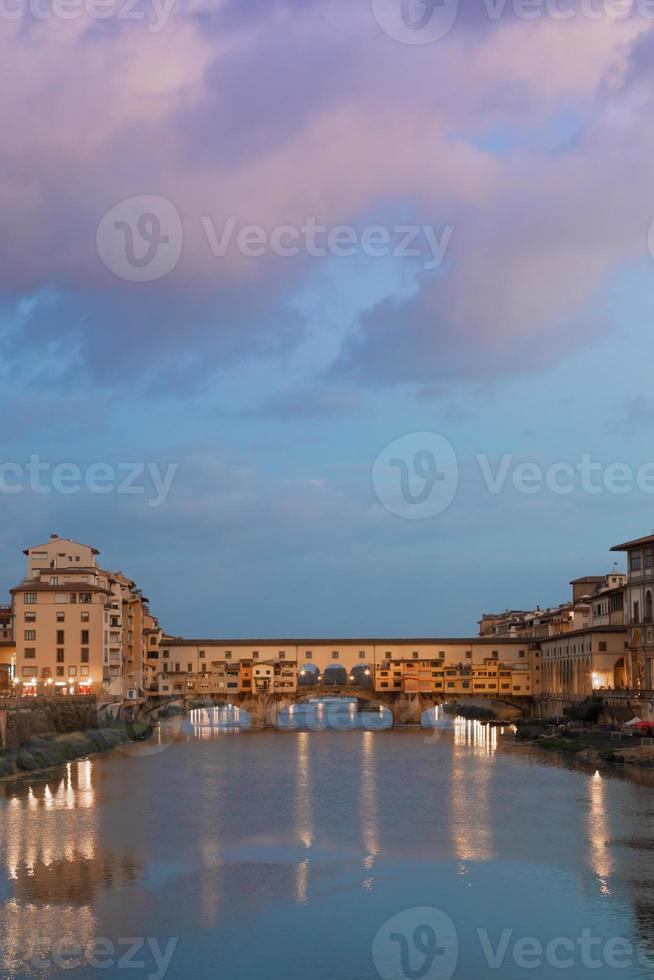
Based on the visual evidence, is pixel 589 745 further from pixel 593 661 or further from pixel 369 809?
pixel 369 809

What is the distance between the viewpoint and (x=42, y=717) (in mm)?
68562

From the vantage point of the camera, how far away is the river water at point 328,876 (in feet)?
79.4

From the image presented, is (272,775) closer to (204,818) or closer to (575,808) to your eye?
(204,818)

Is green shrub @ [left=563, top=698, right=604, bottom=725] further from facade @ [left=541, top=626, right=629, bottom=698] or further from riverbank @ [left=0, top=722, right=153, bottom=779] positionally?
riverbank @ [left=0, top=722, right=153, bottom=779]

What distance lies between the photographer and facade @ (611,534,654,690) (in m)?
74.9

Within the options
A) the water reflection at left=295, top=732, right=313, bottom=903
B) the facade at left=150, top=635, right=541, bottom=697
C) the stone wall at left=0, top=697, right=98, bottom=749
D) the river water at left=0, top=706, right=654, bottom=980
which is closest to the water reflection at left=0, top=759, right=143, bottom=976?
the river water at left=0, top=706, right=654, bottom=980

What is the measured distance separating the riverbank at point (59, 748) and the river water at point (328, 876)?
2024 mm

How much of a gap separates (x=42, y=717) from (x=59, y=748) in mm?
→ 5906

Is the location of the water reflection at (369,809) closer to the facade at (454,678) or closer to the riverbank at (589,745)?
the riverbank at (589,745)

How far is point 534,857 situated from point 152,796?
20.4 metres

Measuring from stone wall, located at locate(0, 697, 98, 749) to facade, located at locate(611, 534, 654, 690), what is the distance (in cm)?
3991

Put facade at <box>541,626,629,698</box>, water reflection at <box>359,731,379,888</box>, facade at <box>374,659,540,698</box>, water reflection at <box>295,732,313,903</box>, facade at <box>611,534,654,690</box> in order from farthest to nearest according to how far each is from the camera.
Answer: facade at <box>374,659,540,698</box> → facade at <box>541,626,629,698</box> → facade at <box>611,534,654,690</box> → water reflection at <box>359,731,379,888</box> → water reflection at <box>295,732,313,903</box>

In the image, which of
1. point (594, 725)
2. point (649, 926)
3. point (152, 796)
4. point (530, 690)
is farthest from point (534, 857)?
point (530, 690)

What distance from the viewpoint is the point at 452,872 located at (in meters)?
31.8
